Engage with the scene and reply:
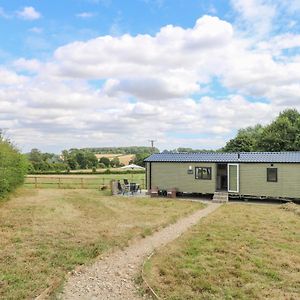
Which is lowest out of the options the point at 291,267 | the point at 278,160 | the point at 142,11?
the point at 291,267

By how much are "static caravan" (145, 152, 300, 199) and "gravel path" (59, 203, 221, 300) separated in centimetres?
1114

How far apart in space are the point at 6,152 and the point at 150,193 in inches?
352

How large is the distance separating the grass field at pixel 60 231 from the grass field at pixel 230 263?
174 centimetres

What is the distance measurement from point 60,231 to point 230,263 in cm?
589

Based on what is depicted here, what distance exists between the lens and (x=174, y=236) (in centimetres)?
1132

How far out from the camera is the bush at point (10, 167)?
64.4 feet

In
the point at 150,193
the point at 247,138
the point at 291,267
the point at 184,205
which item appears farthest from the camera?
the point at 247,138

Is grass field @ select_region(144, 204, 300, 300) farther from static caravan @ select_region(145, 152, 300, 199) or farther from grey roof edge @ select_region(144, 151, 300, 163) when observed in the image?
grey roof edge @ select_region(144, 151, 300, 163)

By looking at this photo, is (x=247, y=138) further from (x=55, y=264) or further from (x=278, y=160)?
(x=55, y=264)

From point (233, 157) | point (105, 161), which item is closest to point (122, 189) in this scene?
point (233, 157)

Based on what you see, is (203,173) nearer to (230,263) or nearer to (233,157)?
(233,157)

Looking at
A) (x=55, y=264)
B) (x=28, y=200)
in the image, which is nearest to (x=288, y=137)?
(x=28, y=200)

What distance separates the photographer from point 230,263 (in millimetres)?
8367

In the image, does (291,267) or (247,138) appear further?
(247,138)
